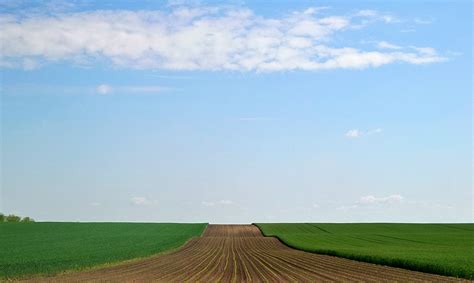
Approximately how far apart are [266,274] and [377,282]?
643cm

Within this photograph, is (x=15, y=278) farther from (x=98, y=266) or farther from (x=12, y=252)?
(x=12, y=252)

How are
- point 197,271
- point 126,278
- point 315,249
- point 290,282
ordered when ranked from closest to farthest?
point 290,282 < point 126,278 < point 197,271 < point 315,249

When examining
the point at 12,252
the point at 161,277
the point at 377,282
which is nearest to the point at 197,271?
the point at 161,277

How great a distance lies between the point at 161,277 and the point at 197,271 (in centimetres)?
417

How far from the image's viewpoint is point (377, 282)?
2900cm

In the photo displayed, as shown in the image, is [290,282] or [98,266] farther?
[98,266]

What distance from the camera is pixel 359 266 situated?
38688 mm

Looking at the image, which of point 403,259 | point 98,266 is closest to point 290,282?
point 403,259

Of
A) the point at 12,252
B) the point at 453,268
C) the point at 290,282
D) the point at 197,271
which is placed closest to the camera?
the point at 290,282

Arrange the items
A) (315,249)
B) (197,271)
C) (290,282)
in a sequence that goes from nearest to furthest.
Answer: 1. (290,282)
2. (197,271)
3. (315,249)

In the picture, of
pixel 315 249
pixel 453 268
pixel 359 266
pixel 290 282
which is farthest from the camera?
pixel 315 249

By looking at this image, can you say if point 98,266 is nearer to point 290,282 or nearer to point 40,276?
point 40,276

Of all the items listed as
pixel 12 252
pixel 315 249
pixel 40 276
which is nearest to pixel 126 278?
pixel 40 276

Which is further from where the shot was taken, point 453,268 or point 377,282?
point 453,268
